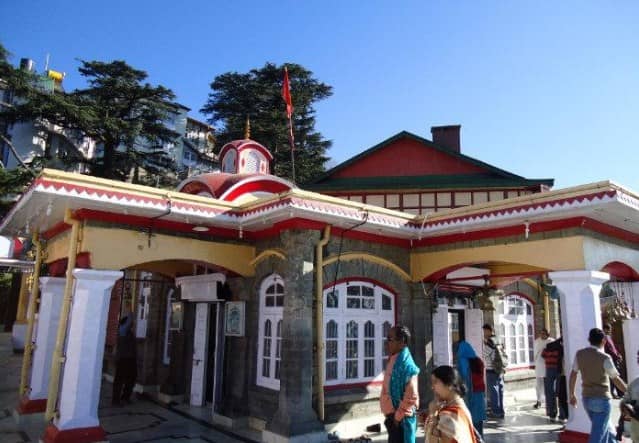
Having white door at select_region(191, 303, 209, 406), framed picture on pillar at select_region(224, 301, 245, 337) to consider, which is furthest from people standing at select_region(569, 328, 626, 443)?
white door at select_region(191, 303, 209, 406)

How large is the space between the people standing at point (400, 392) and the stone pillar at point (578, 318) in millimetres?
3127

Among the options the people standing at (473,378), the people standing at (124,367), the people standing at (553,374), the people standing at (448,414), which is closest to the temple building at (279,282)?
the people standing at (124,367)

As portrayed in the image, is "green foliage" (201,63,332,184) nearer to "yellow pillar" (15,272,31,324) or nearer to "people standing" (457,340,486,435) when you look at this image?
"yellow pillar" (15,272,31,324)

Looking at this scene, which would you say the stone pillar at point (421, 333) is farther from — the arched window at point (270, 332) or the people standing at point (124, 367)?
the people standing at point (124, 367)

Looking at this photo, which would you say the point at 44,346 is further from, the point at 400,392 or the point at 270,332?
the point at 400,392

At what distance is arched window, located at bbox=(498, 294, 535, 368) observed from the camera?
39.7 ft

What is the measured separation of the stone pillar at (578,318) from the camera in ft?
21.4

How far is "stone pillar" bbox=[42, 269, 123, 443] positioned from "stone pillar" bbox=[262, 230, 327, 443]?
2.54m

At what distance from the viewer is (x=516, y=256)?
7551mm

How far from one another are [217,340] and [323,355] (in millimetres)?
2360

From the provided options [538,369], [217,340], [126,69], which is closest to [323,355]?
[217,340]

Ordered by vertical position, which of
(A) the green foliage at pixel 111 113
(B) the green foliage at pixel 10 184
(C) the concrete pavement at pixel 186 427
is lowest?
(C) the concrete pavement at pixel 186 427

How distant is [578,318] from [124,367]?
8.54 metres

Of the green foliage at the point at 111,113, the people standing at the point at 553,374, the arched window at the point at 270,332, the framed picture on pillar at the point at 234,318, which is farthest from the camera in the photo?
the green foliage at the point at 111,113
